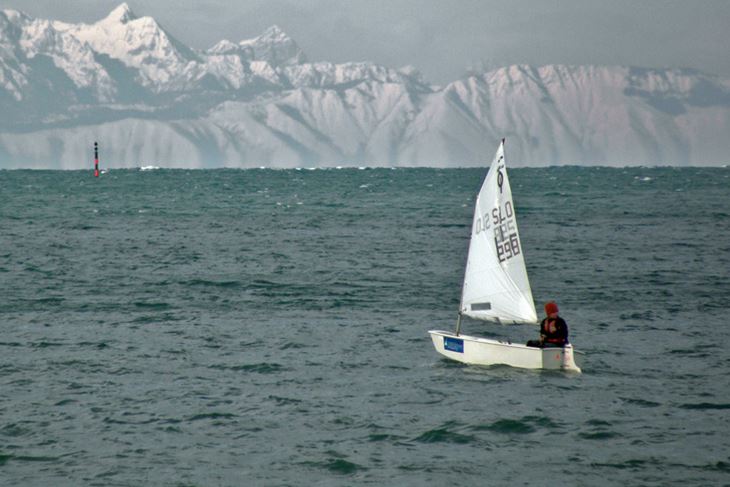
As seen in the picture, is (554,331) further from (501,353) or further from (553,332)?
(501,353)

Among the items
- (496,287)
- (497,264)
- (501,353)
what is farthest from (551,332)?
(497,264)

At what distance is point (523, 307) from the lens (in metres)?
35.5

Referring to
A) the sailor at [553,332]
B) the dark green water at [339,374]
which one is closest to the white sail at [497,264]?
the sailor at [553,332]

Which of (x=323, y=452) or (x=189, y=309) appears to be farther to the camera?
(x=189, y=309)

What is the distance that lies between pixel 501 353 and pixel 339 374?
529 cm

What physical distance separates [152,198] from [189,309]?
360 ft

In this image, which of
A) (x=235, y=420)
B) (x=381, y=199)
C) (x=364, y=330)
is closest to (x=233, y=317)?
(x=364, y=330)

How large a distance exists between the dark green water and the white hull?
1.39 ft

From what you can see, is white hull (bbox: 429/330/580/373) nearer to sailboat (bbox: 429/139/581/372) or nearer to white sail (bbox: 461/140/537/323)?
sailboat (bbox: 429/139/581/372)

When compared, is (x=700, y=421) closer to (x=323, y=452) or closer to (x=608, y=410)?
(x=608, y=410)

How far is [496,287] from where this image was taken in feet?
118

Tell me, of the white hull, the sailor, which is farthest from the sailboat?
the sailor

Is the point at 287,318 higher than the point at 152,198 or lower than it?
lower

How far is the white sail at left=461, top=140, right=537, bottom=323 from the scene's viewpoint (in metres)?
35.1
